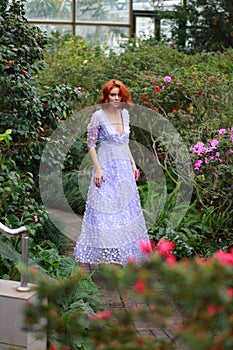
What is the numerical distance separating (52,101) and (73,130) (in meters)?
1.94

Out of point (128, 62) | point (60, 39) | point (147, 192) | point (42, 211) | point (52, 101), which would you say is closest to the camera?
point (42, 211)

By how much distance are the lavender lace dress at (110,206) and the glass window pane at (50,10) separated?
25.6 ft

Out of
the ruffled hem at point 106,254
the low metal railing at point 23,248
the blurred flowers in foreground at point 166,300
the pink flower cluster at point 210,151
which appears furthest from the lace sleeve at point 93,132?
the blurred flowers in foreground at point 166,300

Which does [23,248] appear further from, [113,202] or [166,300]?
[113,202]

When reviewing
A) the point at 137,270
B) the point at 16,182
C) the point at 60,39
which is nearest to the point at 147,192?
the point at 16,182

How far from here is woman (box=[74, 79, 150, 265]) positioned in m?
5.34

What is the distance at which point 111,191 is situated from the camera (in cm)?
538

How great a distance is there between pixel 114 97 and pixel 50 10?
8208mm

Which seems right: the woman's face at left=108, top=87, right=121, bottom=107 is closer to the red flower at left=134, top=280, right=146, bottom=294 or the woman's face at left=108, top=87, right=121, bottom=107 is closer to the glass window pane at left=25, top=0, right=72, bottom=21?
the red flower at left=134, top=280, right=146, bottom=294

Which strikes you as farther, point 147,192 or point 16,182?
point 147,192

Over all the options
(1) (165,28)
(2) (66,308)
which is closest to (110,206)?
(2) (66,308)

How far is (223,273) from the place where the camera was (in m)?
1.70

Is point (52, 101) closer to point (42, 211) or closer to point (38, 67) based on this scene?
point (38, 67)

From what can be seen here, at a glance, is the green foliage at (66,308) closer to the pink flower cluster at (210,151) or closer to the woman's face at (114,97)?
the woman's face at (114,97)
